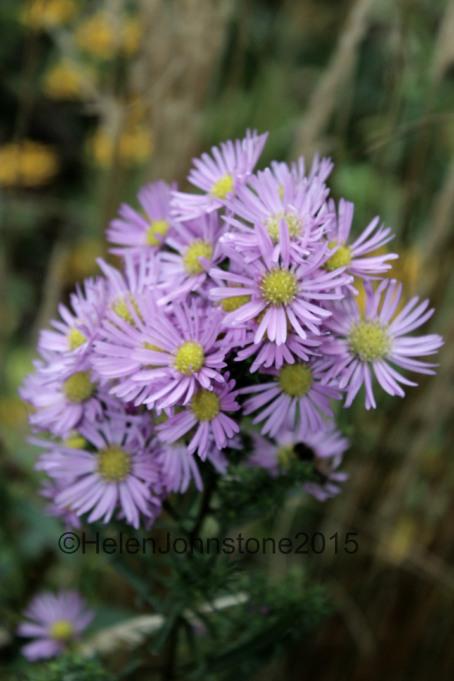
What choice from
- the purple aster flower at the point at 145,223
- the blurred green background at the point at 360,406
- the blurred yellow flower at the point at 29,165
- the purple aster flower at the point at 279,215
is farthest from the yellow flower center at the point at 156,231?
the blurred yellow flower at the point at 29,165

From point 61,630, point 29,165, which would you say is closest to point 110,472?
point 61,630

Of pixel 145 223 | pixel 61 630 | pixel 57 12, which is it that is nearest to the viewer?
pixel 145 223

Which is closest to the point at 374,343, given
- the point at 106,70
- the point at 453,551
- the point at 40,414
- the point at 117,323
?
the point at 117,323

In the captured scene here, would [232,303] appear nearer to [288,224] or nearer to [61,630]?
[288,224]

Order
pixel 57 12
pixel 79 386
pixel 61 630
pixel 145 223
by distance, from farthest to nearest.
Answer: pixel 57 12 < pixel 61 630 < pixel 145 223 < pixel 79 386

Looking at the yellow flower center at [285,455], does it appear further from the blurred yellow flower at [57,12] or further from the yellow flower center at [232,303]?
the blurred yellow flower at [57,12]
